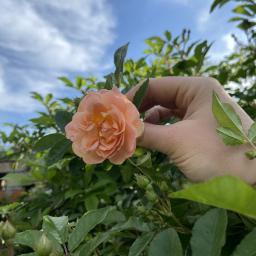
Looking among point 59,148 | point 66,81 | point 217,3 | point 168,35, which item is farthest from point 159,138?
point 66,81

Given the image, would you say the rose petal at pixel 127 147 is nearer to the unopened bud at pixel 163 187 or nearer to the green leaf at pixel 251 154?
the unopened bud at pixel 163 187

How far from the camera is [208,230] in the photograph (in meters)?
0.61

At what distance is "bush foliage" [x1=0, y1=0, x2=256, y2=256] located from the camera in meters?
0.59

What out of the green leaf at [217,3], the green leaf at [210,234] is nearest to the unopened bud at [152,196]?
the green leaf at [210,234]

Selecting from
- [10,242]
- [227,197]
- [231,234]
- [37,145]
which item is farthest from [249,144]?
[37,145]

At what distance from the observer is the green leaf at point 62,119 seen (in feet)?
3.27

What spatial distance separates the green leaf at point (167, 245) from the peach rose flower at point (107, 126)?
0.65 ft

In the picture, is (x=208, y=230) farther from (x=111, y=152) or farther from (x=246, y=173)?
(x=111, y=152)

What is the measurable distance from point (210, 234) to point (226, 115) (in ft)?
0.67

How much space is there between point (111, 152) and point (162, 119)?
36 centimetres

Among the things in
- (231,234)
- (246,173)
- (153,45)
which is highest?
(153,45)

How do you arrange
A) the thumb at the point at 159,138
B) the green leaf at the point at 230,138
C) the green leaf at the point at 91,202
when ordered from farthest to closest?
the green leaf at the point at 91,202 → the thumb at the point at 159,138 → the green leaf at the point at 230,138

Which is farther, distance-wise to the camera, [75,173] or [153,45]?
[153,45]

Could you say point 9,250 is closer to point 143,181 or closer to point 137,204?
point 143,181
